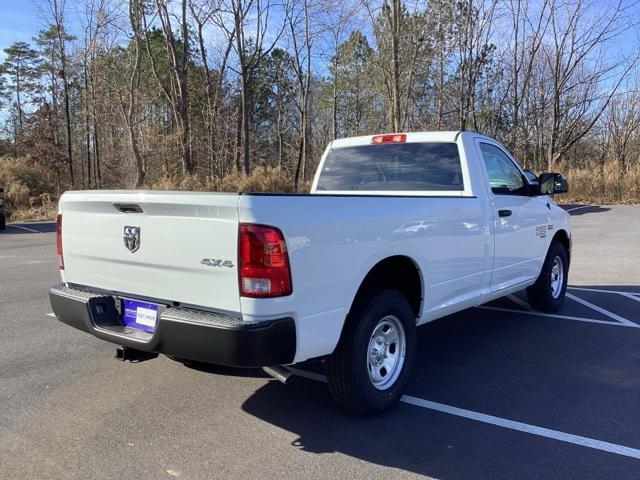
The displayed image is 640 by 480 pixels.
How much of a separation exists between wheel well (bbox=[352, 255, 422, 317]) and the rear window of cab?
1.29 metres

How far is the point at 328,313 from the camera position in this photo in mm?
3215

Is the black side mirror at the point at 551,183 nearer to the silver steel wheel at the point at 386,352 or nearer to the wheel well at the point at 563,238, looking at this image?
the wheel well at the point at 563,238

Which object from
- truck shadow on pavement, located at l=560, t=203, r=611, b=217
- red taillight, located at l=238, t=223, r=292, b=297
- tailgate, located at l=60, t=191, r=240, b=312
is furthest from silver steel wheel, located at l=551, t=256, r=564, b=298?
truck shadow on pavement, located at l=560, t=203, r=611, b=217

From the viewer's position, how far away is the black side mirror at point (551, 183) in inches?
229

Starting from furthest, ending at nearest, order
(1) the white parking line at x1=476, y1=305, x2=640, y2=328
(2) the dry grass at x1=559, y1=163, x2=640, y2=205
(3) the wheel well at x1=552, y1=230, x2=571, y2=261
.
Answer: (2) the dry grass at x1=559, y1=163, x2=640, y2=205 → (3) the wheel well at x1=552, y1=230, x2=571, y2=261 → (1) the white parking line at x1=476, y1=305, x2=640, y2=328

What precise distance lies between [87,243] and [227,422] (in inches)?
61.8

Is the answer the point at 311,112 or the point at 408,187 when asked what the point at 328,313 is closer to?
the point at 408,187

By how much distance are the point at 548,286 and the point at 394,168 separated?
2.64 meters

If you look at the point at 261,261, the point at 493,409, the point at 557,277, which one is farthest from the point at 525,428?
the point at 557,277

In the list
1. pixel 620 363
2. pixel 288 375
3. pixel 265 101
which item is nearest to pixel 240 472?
pixel 288 375

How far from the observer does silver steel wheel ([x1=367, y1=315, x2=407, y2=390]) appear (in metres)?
3.76

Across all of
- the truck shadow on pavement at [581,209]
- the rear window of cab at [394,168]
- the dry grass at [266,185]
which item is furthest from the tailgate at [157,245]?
the truck shadow on pavement at [581,209]

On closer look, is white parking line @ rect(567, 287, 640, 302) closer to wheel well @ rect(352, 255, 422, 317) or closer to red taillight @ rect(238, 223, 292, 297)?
wheel well @ rect(352, 255, 422, 317)

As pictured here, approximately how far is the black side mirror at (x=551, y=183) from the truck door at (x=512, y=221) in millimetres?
158
